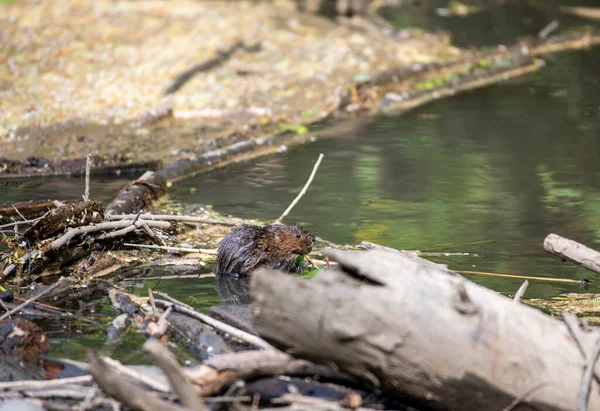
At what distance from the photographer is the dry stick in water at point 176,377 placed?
324 centimetres

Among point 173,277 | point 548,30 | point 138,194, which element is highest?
point 138,194

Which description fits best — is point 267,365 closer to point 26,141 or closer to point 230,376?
point 230,376

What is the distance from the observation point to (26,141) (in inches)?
392

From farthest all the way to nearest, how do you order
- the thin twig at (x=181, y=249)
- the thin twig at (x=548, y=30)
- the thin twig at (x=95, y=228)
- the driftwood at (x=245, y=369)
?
the thin twig at (x=548, y=30)
the thin twig at (x=181, y=249)
the thin twig at (x=95, y=228)
the driftwood at (x=245, y=369)

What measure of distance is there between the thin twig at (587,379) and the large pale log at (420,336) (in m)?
A: 0.06

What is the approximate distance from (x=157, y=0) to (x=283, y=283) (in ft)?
42.1

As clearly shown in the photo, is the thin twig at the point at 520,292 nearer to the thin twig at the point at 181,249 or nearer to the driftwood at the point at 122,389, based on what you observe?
the driftwood at the point at 122,389

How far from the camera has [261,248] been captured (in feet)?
19.7

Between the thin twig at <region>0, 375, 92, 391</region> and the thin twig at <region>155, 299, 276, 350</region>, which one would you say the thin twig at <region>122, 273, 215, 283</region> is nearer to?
the thin twig at <region>155, 299, 276, 350</region>

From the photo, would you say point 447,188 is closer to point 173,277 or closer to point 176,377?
point 173,277

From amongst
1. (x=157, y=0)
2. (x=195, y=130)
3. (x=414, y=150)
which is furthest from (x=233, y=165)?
(x=157, y=0)

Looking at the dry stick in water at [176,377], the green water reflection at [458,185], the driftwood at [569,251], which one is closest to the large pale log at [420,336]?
the dry stick in water at [176,377]

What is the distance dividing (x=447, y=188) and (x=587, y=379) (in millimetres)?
5150

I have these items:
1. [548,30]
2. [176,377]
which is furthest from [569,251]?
[548,30]
